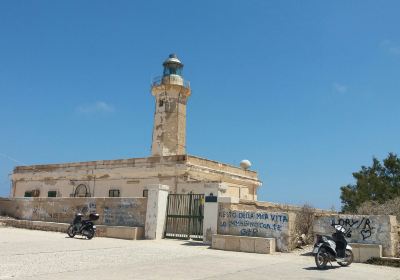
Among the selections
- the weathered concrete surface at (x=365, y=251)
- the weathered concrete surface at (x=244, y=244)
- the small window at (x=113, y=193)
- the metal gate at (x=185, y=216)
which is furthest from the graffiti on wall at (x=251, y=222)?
the small window at (x=113, y=193)

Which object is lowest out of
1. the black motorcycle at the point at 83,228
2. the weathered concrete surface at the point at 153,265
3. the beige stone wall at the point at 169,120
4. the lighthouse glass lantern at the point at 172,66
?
the weathered concrete surface at the point at 153,265

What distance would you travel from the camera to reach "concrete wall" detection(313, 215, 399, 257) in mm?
12391

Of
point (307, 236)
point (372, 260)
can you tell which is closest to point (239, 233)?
point (307, 236)

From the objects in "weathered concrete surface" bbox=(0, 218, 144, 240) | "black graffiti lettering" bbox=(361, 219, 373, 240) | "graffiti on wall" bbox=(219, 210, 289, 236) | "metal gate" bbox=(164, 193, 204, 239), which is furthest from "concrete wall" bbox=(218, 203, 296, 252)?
"weathered concrete surface" bbox=(0, 218, 144, 240)

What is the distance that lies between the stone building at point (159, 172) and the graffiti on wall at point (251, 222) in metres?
7.98

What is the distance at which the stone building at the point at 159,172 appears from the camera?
26.7m

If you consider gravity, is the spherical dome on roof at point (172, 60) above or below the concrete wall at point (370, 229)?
above

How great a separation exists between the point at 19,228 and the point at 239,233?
40.4 feet

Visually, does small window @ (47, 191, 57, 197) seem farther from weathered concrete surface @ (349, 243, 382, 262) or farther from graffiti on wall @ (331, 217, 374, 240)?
weathered concrete surface @ (349, 243, 382, 262)

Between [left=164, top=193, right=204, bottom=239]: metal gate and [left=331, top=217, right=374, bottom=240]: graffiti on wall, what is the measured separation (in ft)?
17.5

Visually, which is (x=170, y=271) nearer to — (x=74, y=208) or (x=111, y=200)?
(x=111, y=200)

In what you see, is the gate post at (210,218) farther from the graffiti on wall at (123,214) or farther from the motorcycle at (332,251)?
the motorcycle at (332,251)

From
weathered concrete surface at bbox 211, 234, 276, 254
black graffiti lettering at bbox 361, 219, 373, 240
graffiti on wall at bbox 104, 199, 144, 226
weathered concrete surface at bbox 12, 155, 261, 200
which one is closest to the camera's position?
black graffiti lettering at bbox 361, 219, 373, 240

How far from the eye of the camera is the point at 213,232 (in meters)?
15.5
